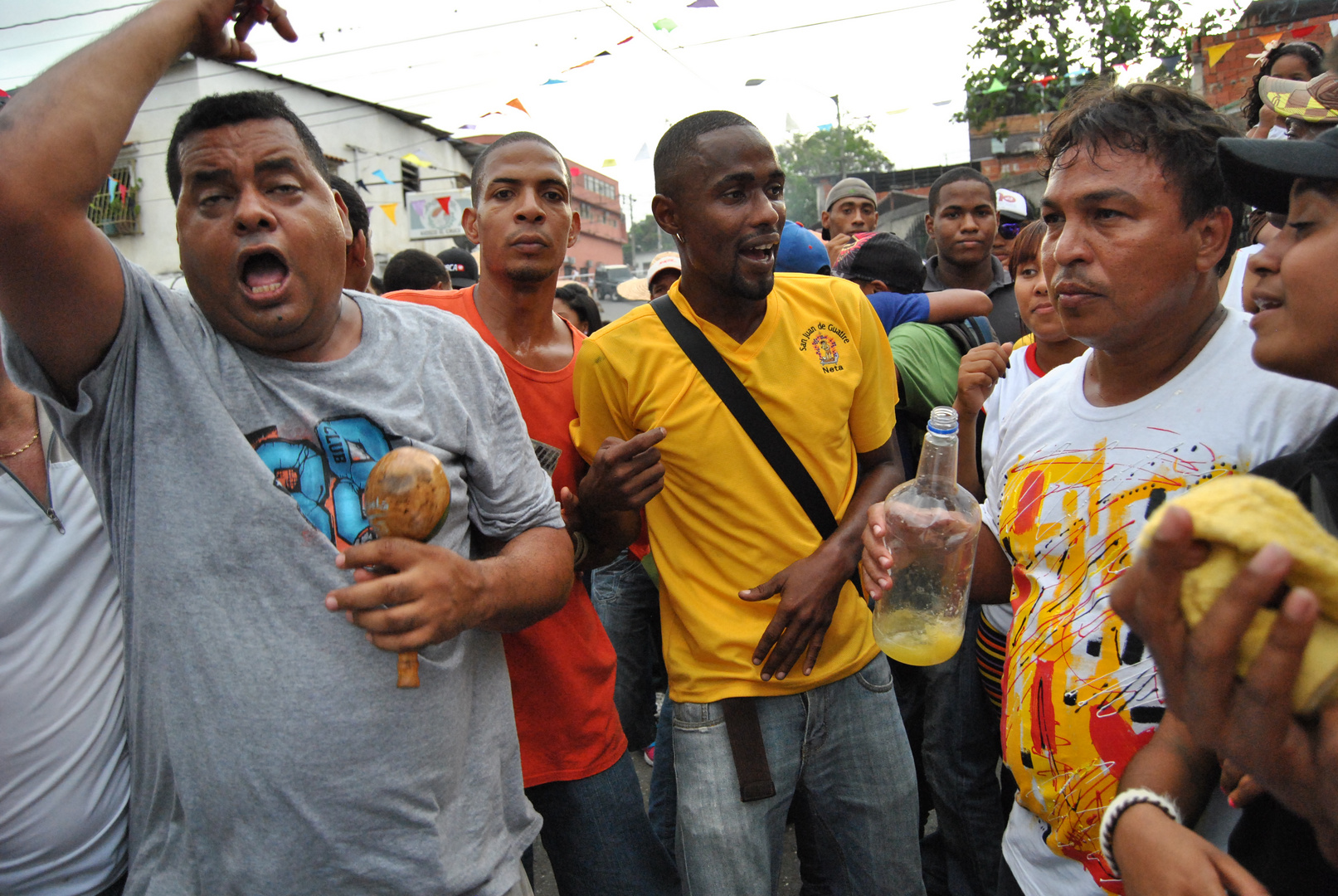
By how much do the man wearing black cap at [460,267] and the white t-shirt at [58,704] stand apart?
5.28 meters

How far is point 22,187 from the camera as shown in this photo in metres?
1.26

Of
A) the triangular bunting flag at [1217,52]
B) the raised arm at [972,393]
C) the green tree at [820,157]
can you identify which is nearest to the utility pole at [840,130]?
the green tree at [820,157]

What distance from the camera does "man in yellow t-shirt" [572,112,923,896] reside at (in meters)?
2.22

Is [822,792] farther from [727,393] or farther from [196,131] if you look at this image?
[196,131]

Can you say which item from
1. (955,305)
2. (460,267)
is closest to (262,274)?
(955,305)

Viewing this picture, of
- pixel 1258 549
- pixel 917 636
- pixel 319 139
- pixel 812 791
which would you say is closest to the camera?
pixel 1258 549

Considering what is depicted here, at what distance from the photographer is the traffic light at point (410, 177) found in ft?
85.3

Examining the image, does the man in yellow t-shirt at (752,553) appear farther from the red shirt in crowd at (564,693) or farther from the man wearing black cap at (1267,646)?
the man wearing black cap at (1267,646)

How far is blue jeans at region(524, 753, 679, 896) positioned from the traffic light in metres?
26.4

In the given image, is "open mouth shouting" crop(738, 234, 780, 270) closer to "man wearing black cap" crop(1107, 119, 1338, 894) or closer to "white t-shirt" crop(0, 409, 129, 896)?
"man wearing black cap" crop(1107, 119, 1338, 894)

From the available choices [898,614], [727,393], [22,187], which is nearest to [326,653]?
[22,187]

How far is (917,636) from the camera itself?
2.14m

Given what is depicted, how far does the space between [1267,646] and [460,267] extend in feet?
23.0

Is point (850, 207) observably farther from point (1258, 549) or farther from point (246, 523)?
point (1258, 549)
